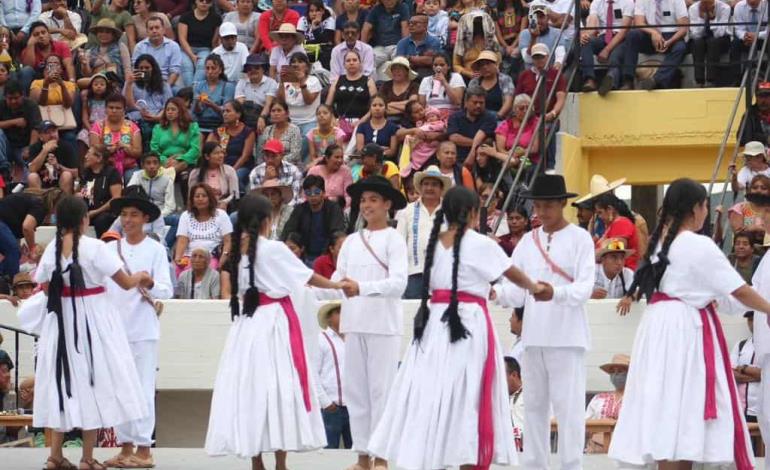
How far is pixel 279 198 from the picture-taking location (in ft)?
65.2

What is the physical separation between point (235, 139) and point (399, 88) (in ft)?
→ 6.38

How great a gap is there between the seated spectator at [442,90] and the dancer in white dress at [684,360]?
9263 millimetres

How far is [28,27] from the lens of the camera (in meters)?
24.2

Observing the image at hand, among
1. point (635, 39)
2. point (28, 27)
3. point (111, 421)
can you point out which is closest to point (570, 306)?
point (111, 421)

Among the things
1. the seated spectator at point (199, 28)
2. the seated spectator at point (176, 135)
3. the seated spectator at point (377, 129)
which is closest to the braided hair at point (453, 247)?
the seated spectator at point (377, 129)

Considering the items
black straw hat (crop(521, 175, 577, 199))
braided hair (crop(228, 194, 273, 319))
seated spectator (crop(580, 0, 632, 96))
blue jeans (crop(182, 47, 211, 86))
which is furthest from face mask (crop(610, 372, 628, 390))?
blue jeans (crop(182, 47, 211, 86))

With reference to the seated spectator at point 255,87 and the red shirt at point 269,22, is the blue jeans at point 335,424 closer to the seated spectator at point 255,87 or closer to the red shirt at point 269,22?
the seated spectator at point 255,87

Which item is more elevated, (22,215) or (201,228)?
(22,215)

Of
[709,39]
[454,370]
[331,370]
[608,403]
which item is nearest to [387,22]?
[709,39]

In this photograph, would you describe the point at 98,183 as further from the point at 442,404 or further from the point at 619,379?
the point at 442,404

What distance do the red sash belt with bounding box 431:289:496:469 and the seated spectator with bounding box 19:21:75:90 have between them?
467 inches

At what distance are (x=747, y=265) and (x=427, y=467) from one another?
20.6ft

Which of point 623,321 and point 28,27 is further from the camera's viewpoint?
point 28,27

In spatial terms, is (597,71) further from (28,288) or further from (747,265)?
(28,288)
